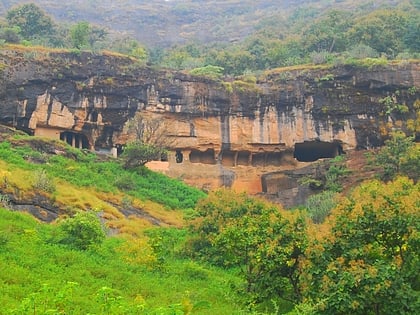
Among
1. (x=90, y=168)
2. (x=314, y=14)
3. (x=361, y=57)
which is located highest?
(x=314, y=14)

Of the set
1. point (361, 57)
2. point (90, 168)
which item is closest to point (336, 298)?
point (90, 168)

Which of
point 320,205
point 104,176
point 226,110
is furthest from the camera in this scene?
point 226,110

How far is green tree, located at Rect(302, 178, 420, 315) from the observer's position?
9141 millimetres

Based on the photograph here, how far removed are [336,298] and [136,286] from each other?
510 cm

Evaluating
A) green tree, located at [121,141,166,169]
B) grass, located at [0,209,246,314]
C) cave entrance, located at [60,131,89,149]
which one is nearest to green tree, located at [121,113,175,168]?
green tree, located at [121,141,166,169]

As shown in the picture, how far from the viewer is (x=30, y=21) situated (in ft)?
149

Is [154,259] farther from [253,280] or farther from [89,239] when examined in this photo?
[253,280]

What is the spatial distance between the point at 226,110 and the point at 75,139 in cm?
936

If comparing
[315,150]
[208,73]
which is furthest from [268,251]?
[315,150]

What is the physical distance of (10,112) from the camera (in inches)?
1179

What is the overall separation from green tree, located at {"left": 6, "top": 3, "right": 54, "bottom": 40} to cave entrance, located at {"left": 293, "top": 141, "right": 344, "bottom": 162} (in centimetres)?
2349

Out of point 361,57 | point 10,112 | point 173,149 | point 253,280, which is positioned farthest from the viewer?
point 361,57

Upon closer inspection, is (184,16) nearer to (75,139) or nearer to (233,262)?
(75,139)

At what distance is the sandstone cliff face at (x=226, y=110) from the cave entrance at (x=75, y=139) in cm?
6
